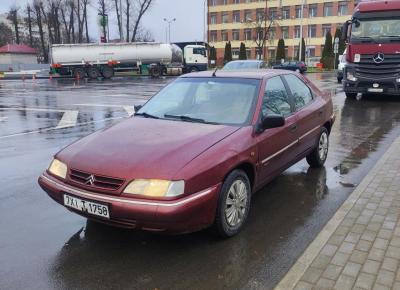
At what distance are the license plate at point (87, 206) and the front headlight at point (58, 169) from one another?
0.24 metres

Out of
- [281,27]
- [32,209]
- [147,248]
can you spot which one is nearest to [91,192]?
[147,248]

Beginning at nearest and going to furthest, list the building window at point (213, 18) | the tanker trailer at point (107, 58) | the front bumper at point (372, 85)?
the front bumper at point (372, 85) < the tanker trailer at point (107, 58) < the building window at point (213, 18)

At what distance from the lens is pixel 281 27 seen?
8225cm

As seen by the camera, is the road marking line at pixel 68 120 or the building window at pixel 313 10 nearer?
the road marking line at pixel 68 120

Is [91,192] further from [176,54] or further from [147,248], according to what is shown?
[176,54]

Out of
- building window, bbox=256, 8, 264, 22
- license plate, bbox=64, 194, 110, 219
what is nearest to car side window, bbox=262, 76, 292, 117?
license plate, bbox=64, 194, 110, 219

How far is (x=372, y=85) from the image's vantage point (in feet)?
50.8

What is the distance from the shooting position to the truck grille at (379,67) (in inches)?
574

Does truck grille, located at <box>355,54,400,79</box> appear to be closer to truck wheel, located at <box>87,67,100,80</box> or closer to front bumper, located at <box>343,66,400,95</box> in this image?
front bumper, located at <box>343,66,400,95</box>

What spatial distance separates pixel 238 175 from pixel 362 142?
5.43 m

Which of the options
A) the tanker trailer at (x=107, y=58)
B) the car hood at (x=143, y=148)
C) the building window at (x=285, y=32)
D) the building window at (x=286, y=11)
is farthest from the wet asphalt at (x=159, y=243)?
the building window at (x=286, y=11)

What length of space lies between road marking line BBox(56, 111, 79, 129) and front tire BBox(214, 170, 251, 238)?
7798 mm

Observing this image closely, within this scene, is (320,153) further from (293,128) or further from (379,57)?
(379,57)

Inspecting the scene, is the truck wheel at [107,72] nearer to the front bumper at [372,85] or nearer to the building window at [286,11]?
the front bumper at [372,85]
